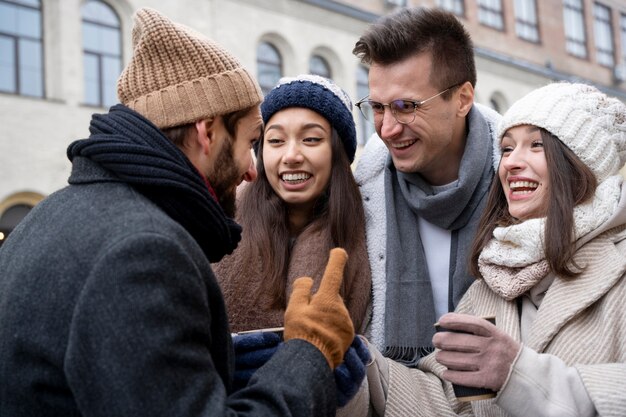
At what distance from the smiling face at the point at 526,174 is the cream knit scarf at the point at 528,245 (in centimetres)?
8

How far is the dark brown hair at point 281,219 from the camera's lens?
3041mm

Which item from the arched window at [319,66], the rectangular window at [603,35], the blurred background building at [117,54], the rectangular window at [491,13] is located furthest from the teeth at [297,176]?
the rectangular window at [603,35]

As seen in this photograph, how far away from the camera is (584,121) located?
2635 millimetres

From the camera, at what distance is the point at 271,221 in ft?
10.5

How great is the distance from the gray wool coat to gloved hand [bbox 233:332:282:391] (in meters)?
0.36

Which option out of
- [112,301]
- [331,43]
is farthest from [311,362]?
[331,43]

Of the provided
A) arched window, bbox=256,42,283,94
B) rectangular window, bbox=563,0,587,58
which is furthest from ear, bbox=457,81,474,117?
rectangular window, bbox=563,0,587,58

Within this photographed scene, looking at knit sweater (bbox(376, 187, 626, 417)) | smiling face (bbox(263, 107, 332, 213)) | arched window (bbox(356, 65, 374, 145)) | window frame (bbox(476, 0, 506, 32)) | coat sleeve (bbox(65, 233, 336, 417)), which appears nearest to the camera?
coat sleeve (bbox(65, 233, 336, 417))

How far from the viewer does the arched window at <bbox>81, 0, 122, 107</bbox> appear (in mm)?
13344

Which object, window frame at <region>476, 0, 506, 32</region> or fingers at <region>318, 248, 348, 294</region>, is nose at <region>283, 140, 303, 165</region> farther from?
window frame at <region>476, 0, 506, 32</region>

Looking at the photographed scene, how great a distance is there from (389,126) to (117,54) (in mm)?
11422

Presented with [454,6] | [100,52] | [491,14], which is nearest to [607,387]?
[100,52]

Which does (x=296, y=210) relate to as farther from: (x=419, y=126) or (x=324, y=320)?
(x=324, y=320)

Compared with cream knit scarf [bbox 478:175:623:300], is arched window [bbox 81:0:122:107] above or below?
above
